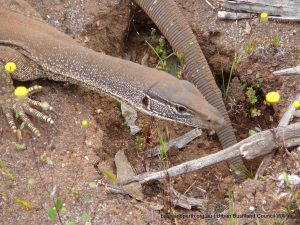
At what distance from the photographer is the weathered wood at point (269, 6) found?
5.92 meters

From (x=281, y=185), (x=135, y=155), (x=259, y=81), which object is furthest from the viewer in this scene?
(x=259, y=81)

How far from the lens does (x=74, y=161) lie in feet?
16.1

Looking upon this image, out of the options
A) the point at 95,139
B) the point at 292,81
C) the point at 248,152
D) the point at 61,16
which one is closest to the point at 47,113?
the point at 95,139

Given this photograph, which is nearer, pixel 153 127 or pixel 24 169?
pixel 24 169

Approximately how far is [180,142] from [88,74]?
1119mm

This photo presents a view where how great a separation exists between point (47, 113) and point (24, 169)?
61 cm

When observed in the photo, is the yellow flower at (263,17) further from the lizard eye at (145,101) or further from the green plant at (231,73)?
the lizard eye at (145,101)

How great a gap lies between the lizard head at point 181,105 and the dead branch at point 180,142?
718 millimetres

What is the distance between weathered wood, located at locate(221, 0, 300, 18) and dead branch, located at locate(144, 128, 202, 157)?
1.38 m

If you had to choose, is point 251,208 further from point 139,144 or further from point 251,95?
point 251,95

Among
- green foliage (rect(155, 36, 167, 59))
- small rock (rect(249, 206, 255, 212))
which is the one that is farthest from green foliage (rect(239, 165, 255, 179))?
green foliage (rect(155, 36, 167, 59))

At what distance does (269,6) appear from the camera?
6.04m

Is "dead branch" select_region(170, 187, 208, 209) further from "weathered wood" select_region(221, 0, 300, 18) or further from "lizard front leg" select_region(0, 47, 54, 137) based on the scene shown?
"weathered wood" select_region(221, 0, 300, 18)

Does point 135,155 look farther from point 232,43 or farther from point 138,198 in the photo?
point 232,43
